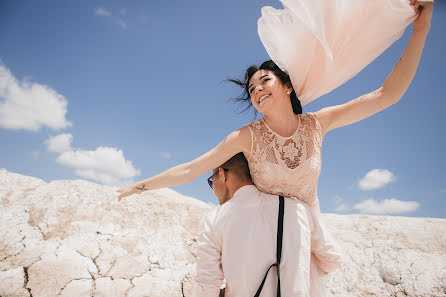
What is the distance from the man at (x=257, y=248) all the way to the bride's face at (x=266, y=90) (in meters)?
0.75

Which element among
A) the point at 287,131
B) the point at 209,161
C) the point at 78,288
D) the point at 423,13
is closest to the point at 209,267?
the point at 209,161

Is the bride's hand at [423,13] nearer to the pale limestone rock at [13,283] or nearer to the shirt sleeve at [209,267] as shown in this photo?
the shirt sleeve at [209,267]

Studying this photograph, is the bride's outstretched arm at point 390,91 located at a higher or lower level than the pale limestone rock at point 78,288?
higher

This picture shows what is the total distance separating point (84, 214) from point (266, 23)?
11.9 ft

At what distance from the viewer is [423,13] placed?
1768 millimetres

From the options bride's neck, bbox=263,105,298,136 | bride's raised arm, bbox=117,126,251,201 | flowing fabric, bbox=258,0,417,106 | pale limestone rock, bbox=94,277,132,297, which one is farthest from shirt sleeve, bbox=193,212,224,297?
pale limestone rock, bbox=94,277,132,297

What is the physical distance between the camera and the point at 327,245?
1.74 meters

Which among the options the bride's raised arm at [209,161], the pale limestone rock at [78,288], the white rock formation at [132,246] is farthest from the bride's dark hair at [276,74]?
the pale limestone rock at [78,288]

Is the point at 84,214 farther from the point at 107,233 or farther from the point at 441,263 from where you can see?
the point at 441,263

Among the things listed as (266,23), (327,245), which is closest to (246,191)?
(327,245)

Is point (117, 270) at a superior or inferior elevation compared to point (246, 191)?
inferior

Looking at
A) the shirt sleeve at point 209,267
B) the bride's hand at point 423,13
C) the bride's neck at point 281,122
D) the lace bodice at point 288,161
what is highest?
the bride's hand at point 423,13

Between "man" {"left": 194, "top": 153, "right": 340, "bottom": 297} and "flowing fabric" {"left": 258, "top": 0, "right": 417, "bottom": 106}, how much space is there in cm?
114

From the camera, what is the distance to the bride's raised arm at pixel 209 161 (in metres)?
2.05
